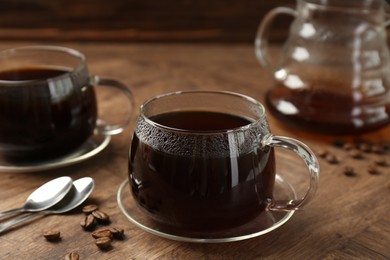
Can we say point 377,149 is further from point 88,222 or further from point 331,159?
point 88,222

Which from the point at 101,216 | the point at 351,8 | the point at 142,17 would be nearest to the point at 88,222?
the point at 101,216

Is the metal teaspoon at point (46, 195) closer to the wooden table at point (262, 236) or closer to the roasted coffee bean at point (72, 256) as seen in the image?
the wooden table at point (262, 236)

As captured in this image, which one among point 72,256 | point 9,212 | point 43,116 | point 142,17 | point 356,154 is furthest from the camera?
point 142,17

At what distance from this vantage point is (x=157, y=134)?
81cm

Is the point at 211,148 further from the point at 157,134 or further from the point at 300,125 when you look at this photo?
the point at 300,125

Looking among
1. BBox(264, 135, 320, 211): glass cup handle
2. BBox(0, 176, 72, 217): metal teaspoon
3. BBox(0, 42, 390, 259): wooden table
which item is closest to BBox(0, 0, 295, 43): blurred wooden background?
BBox(0, 42, 390, 259): wooden table

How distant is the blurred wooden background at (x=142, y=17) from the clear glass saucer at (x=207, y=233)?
3.66 feet

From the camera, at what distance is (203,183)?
0.78 metres

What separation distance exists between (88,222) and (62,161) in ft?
0.67

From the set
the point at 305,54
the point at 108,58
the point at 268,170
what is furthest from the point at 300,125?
the point at 108,58

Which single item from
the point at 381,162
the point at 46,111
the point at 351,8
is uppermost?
the point at 351,8

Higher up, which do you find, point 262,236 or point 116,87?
point 116,87

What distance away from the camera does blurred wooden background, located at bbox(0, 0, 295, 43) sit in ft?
6.34

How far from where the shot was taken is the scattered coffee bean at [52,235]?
81 centimetres
